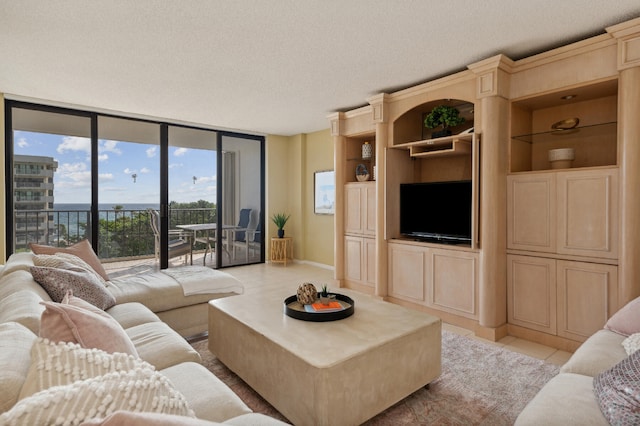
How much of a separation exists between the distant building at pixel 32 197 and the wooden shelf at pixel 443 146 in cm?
466

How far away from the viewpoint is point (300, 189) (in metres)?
6.70

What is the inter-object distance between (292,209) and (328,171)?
1.22 meters

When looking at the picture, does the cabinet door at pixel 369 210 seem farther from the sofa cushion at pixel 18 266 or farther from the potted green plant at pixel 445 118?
the sofa cushion at pixel 18 266

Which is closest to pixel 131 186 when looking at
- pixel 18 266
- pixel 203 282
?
pixel 203 282

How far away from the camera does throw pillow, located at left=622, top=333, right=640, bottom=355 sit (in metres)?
1.73

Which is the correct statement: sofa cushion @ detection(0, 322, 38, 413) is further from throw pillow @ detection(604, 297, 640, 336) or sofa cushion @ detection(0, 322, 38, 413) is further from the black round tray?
throw pillow @ detection(604, 297, 640, 336)

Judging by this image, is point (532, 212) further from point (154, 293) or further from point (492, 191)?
point (154, 293)

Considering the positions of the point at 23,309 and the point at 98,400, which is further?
the point at 23,309

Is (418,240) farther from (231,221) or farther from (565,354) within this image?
(231,221)

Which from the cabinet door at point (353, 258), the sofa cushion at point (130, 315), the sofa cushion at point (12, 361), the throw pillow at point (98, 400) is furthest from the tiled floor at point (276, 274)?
the sofa cushion at point (12, 361)

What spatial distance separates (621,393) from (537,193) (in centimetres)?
215

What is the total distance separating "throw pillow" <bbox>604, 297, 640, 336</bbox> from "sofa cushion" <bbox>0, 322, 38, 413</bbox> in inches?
109

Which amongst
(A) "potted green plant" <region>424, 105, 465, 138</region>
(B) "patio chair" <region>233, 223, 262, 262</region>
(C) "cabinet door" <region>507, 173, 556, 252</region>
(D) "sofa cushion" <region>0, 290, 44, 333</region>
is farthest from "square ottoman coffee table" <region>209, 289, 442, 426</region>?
(B) "patio chair" <region>233, 223, 262, 262</region>

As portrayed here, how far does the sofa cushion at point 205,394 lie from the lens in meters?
1.32
